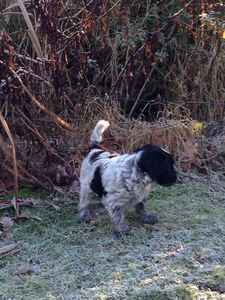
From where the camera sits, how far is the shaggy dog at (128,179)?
5.61 m

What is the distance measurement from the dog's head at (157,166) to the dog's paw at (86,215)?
2.84 ft

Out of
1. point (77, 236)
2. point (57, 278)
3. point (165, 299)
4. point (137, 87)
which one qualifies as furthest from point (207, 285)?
point (137, 87)

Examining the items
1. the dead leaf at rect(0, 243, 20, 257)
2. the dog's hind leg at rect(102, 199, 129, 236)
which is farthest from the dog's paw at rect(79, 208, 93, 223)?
the dead leaf at rect(0, 243, 20, 257)

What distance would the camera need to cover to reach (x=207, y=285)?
15.2ft

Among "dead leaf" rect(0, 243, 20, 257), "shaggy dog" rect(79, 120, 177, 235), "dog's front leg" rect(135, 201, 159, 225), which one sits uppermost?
"shaggy dog" rect(79, 120, 177, 235)

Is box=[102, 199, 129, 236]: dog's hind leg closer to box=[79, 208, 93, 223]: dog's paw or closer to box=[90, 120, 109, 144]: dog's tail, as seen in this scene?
box=[79, 208, 93, 223]: dog's paw

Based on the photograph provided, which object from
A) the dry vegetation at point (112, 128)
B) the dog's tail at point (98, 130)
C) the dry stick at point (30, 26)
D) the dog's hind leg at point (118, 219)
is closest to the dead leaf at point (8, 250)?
the dry vegetation at point (112, 128)

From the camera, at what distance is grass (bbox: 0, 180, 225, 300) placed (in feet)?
15.2

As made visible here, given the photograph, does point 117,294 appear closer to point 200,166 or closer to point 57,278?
point 57,278

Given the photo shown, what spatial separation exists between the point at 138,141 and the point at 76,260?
2.64 meters

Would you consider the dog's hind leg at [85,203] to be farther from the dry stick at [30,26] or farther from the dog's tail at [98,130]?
the dry stick at [30,26]

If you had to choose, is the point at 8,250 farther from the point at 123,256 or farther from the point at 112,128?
the point at 112,128

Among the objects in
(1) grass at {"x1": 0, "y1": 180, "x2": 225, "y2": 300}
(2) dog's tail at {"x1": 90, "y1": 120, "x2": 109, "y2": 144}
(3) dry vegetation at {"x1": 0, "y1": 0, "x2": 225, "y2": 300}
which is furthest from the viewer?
(2) dog's tail at {"x1": 90, "y1": 120, "x2": 109, "y2": 144}

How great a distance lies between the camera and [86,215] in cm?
627
